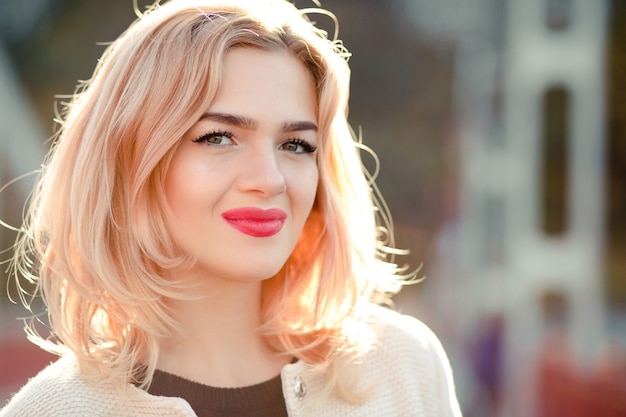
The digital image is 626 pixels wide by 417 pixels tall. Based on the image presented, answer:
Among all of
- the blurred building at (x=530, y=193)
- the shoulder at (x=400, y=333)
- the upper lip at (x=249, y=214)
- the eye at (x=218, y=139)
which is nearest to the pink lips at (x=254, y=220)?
the upper lip at (x=249, y=214)

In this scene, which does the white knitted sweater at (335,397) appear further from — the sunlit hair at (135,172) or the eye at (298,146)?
the eye at (298,146)

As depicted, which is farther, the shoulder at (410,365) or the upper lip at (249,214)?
the shoulder at (410,365)

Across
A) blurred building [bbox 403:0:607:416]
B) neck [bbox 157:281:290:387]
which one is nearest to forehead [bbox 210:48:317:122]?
neck [bbox 157:281:290:387]

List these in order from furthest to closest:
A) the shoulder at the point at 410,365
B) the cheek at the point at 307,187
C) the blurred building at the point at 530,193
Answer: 1. the blurred building at the point at 530,193
2. the shoulder at the point at 410,365
3. the cheek at the point at 307,187

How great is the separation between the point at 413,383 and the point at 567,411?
2.81 m

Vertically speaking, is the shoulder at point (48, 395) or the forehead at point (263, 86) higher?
the forehead at point (263, 86)

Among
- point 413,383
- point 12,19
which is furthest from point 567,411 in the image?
point 12,19

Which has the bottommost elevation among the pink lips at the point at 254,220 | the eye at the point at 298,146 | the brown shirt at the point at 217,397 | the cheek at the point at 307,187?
the brown shirt at the point at 217,397

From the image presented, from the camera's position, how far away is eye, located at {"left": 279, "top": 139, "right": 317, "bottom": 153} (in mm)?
1788

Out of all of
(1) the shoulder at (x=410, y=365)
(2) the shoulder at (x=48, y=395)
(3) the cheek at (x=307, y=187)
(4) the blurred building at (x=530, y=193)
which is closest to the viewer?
(2) the shoulder at (x=48, y=395)

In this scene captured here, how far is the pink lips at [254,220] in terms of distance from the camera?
1691mm

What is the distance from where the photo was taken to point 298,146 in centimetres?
181

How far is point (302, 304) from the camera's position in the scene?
6.61ft

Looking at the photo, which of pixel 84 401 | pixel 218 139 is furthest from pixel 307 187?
pixel 84 401
